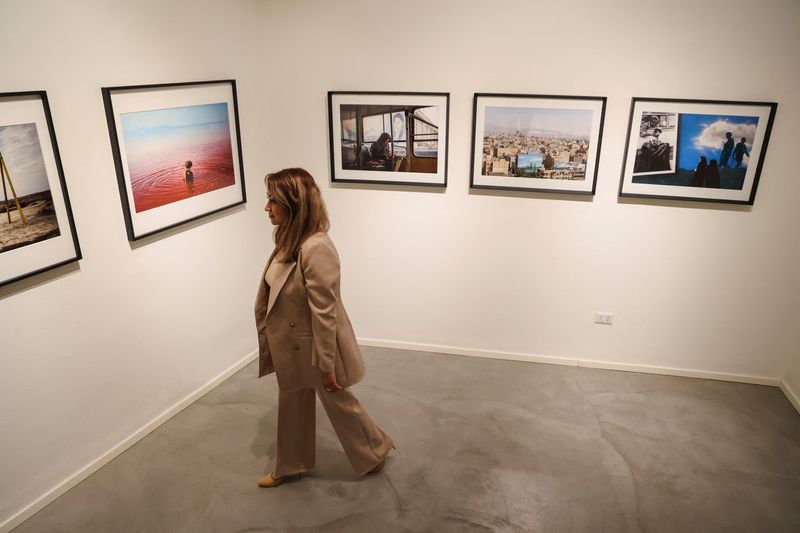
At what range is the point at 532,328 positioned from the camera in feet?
13.1

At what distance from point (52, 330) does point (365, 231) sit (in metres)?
2.11

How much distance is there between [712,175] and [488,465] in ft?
7.58

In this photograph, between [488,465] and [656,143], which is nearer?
[488,465]

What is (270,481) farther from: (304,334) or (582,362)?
(582,362)

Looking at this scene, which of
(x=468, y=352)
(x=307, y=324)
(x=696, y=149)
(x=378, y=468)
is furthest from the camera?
(x=468, y=352)

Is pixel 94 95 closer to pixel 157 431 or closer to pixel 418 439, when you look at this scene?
pixel 157 431

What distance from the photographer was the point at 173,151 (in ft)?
10.1

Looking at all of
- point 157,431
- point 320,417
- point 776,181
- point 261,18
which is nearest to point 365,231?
point 320,417

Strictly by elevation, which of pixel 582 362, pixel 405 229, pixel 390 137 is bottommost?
pixel 582 362

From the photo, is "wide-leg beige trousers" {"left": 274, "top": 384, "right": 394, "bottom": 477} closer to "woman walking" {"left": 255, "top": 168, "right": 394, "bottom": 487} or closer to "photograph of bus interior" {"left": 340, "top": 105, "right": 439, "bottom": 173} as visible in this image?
"woman walking" {"left": 255, "top": 168, "right": 394, "bottom": 487}

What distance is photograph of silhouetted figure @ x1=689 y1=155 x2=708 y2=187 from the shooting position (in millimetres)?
3365

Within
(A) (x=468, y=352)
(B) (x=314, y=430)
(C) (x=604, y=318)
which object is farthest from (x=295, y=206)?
(C) (x=604, y=318)

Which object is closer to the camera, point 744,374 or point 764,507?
point 764,507

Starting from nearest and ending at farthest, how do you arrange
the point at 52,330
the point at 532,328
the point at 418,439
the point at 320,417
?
1. the point at 52,330
2. the point at 418,439
3. the point at 320,417
4. the point at 532,328
